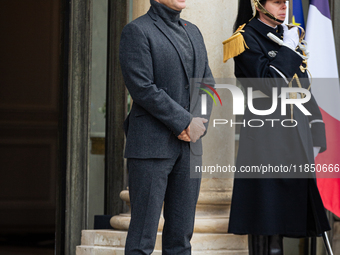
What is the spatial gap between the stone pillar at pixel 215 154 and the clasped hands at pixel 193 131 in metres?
1.17

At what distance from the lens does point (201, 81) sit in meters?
2.83

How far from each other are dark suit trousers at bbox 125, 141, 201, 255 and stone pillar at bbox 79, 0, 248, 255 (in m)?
1.02

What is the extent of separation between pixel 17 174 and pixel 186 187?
83 cm

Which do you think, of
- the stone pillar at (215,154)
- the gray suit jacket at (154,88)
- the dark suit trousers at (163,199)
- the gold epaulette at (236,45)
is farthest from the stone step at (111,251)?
the gold epaulette at (236,45)

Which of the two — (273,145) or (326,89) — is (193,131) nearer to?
(273,145)

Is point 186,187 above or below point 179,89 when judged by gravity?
below

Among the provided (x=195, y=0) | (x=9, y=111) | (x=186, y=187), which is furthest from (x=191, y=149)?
(x=195, y=0)

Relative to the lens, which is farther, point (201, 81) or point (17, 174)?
point (201, 81)

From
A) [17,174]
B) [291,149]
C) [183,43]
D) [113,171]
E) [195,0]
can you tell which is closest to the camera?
[17,174]

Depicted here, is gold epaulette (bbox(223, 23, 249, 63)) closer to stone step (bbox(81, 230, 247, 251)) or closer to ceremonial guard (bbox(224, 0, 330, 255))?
ceremonial guard (bbox(224, 0, 330, 255))

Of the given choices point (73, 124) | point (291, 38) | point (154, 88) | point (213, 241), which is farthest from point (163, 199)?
point (73, 124)

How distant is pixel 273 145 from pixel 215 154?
703 mm

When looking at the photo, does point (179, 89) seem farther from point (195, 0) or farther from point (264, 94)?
point (195, 0)

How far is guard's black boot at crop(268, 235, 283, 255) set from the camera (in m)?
3.11
